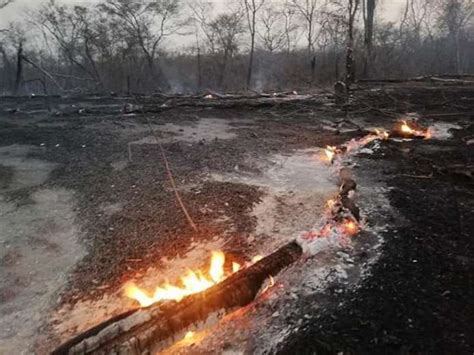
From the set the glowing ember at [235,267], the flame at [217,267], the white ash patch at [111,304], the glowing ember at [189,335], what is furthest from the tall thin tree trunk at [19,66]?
the glowing ember at [189,335]

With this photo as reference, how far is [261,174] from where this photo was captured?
841cm

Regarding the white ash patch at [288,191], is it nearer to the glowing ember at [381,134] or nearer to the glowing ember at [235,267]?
the glowing ember at [235,267]

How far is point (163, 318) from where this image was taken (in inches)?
140

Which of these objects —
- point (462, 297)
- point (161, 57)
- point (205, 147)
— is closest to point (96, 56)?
point (161, 57)

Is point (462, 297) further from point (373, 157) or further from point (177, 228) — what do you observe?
point (373, 157)

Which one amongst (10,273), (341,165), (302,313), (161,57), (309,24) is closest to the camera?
(302,313)

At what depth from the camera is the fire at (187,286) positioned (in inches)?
160

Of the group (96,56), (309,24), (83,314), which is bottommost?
(83,314)

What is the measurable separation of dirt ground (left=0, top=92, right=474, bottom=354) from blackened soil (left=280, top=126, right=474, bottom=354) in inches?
0.6

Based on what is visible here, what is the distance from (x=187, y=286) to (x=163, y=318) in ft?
2.38

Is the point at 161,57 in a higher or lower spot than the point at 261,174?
higher

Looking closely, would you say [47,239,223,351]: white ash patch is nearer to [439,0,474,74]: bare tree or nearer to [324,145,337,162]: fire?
[324,145,337,162]: fire

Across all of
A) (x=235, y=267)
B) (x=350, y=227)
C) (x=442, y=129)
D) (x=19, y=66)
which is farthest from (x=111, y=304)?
(x=19, y=66)

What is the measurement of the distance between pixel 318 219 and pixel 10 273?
13.6 ft
